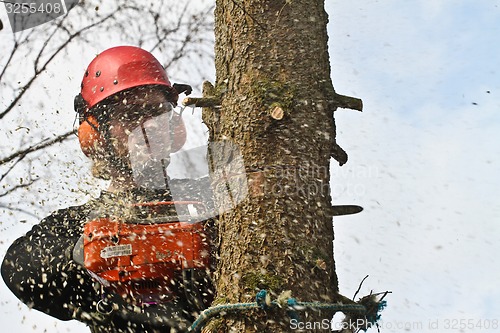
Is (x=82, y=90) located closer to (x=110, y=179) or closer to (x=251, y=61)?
(x=110, y=179)

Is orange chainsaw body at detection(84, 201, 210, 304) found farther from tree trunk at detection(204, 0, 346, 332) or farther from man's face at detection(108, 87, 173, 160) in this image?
man's face at detection(108, 87, 173, 160)

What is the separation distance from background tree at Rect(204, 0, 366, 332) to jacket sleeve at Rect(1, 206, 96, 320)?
1.20 meters

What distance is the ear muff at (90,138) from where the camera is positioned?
391 centimetres

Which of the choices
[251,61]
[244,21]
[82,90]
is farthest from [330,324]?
[82,90]

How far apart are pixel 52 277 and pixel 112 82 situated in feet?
4.49

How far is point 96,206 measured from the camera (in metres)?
3.52

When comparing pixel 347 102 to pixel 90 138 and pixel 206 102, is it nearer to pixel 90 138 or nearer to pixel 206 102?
pixel 206 102

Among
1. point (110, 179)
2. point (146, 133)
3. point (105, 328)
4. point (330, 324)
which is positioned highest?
point (146, 133)

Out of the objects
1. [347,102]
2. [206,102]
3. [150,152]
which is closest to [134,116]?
[150,152]

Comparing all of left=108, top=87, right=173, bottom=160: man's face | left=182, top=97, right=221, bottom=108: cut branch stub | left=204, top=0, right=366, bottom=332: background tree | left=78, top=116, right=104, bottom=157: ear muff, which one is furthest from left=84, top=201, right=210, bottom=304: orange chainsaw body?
left=78, top=116, right=104, bottom=157: ear muff

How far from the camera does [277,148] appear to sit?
88.8 inches

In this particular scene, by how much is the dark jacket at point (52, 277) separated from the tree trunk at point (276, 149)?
118 centimetres

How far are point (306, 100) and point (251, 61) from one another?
0.84 ft

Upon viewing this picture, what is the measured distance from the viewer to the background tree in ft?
7.11
